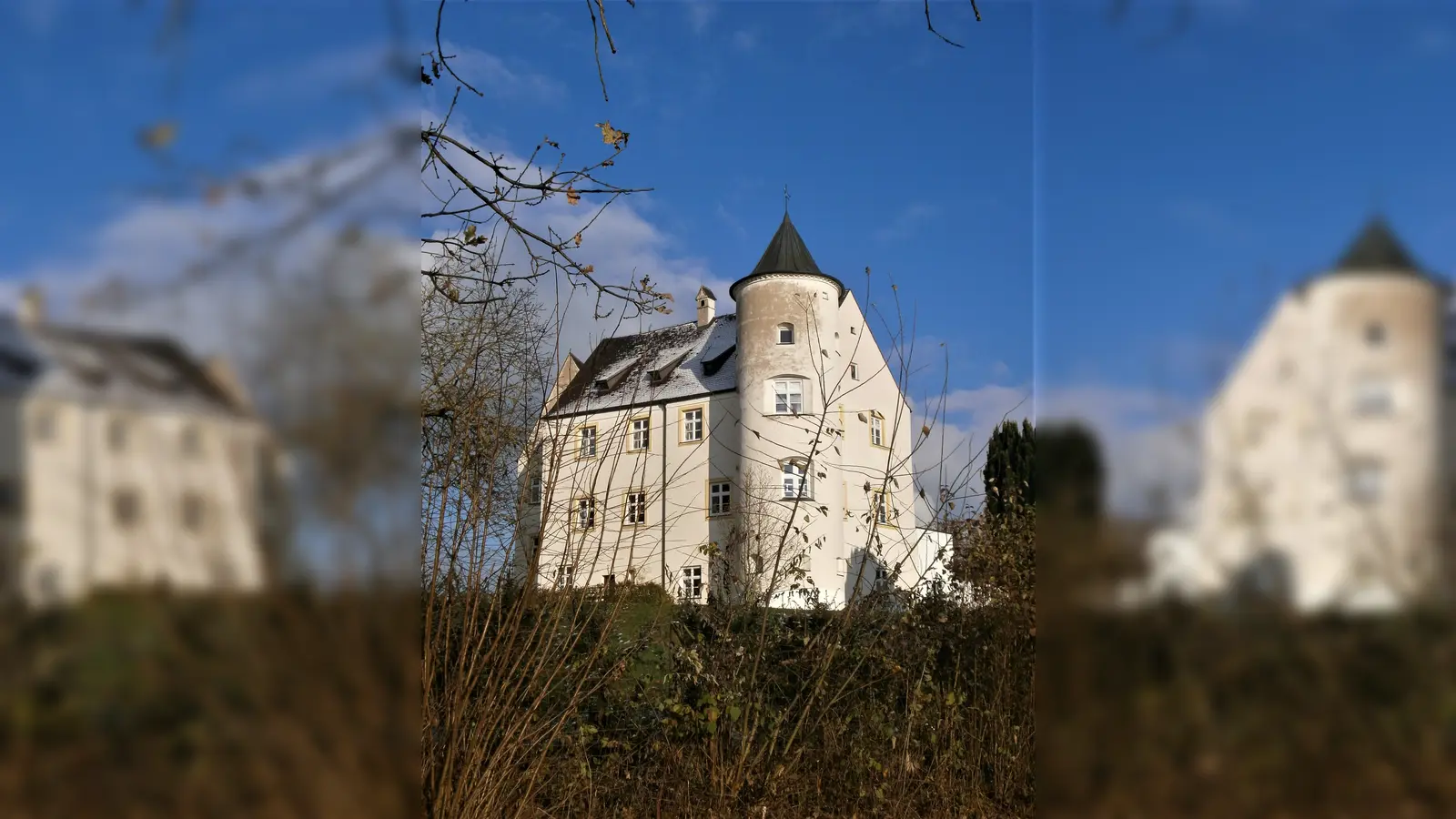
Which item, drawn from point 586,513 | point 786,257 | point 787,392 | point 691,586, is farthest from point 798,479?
point 786,257

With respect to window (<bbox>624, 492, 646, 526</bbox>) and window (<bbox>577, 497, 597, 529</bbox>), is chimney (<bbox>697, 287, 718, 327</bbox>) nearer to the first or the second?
window (<bbox>624, 492, 646, 526</bbox>)
